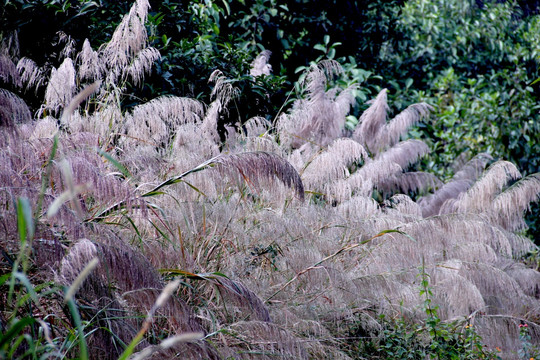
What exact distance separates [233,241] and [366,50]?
617cm

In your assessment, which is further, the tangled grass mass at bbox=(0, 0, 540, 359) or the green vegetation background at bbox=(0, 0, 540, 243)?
the green vegetation background at bbox=(0, 0, 540, 243)

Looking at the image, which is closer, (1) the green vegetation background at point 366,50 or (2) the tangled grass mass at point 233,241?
(2) the tangled grass mass at point 233,241

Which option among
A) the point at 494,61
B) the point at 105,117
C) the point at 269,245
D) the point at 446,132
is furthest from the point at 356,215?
the point at 494,61

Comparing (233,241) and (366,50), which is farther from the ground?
(366,50)

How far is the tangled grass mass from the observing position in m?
2.51

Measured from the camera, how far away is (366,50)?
9359mm

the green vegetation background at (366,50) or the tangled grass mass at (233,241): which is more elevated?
the green vegetation background at (366,50)

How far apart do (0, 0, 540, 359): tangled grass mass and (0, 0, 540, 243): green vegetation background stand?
804 millimetres

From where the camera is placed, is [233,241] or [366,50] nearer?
[233,241]

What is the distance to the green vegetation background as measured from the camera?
609cm

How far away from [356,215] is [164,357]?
2.45 meters

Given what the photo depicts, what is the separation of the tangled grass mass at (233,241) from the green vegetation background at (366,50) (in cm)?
80

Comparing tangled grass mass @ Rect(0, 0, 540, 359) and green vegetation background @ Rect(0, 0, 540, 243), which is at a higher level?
green vegetation background @ Rect(0, 0, 540, 243)

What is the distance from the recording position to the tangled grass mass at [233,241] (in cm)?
251
